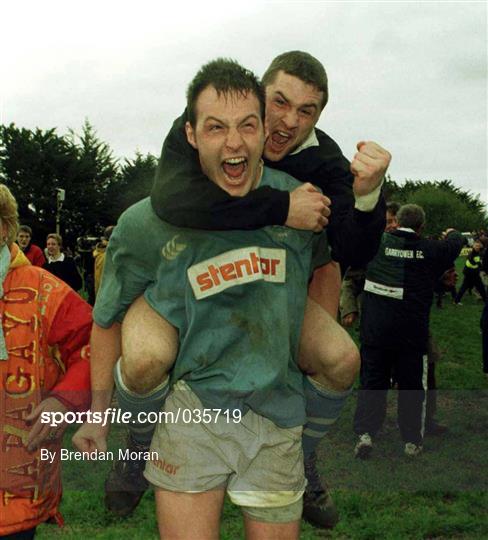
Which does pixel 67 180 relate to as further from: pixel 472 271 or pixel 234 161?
pixel 234 161

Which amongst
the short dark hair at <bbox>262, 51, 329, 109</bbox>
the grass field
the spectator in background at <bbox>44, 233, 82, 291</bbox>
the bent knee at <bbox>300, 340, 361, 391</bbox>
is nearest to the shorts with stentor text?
the bent knee at <bbox>300, 340, 361, 391</bbox>

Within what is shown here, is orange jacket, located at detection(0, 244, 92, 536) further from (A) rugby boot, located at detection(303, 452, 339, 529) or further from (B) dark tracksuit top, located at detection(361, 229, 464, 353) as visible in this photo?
(B) dark tracksuit top, located at detection(361, 229, 464, 353)

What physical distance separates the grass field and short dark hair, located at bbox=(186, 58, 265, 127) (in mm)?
3296

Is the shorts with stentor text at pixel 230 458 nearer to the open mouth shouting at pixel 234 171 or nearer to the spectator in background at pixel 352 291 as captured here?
the open mouth shouting at pixel 234 171

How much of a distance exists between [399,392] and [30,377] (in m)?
4.56

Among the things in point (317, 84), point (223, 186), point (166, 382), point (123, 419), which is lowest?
point (123, 419)

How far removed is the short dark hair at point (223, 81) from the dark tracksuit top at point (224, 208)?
91 mm

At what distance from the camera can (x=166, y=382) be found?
7.40 feet

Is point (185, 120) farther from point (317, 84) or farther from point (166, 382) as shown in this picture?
point (166, 382)

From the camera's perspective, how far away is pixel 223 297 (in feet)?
7.20

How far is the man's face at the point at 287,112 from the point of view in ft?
8.14

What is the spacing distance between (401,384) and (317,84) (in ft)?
14.8

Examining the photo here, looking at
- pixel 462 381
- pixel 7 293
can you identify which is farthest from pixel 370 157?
pixel 462 381

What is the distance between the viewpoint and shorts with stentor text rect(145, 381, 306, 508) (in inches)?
86.4
